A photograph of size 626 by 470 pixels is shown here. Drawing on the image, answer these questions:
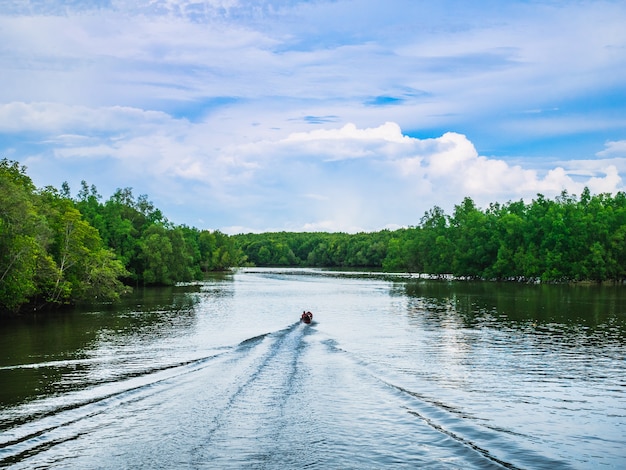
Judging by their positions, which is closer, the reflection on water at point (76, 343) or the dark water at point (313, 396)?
the dark water at point (313, 396)

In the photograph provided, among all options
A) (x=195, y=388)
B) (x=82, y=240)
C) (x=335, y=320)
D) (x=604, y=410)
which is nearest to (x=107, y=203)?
(x=82, y=240)

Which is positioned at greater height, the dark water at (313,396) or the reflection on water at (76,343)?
the dark water at (313,396)

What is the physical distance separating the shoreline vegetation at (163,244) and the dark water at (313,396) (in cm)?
968

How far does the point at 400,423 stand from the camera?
1819 centimetres

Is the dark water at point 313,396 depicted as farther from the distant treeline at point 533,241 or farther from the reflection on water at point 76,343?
the distant treeline at point 533,241

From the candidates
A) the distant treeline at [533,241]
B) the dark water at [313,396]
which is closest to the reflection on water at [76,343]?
the dark water at [313,396]

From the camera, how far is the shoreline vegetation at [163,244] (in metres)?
50.5

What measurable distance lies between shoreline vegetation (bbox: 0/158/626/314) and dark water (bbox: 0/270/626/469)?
9.68 metres

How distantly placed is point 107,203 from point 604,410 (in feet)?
391

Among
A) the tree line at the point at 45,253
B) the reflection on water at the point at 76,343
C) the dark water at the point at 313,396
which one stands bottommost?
the reflection on water at the point at 76,343

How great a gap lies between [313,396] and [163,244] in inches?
3848

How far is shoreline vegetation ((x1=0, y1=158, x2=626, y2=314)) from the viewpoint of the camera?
166 ft

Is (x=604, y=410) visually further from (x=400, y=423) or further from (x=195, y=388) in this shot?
(x=195, y=388)

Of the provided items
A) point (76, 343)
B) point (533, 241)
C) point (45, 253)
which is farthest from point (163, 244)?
point (533, 241)
